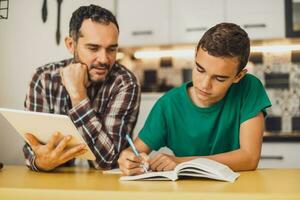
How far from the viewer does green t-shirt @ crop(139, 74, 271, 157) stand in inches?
49.9

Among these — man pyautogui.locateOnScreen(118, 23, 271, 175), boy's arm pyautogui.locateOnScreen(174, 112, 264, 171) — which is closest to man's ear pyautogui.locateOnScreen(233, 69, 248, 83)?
man pyautogui.locateOnScreen(118, 23, 271, 175)

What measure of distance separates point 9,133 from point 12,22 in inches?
22.1

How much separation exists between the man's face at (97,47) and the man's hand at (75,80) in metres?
0.04

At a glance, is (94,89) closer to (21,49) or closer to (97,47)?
(97,47)

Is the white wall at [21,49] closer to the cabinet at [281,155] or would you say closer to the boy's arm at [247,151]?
the boy's arm at [247,151]

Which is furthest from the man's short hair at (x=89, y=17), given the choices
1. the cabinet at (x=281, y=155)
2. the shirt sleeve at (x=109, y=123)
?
the cabinet at (x=281, y=155)

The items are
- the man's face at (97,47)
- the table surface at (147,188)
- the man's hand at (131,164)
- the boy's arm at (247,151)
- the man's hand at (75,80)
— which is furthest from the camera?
the man's face at (97,47)

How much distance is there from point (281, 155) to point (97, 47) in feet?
4.38

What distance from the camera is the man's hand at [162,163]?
1.02 m

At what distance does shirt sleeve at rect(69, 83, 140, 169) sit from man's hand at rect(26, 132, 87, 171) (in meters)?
0.19

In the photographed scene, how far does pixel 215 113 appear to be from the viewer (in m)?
1.28

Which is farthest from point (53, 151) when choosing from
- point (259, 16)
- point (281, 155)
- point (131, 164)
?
point (259, 16)

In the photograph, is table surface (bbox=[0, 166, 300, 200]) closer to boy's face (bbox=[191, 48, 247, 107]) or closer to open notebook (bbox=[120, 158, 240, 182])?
open notebook (bbox=[120, 158, 240, 182])

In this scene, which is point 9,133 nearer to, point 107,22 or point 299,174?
point 107,22
